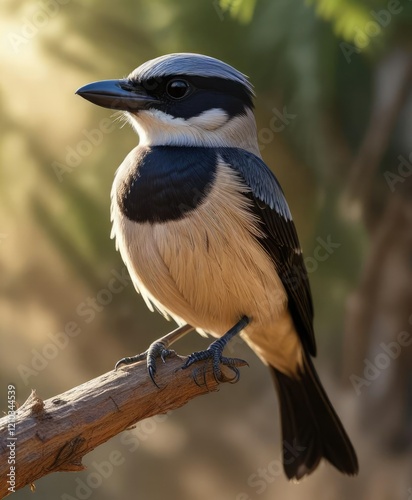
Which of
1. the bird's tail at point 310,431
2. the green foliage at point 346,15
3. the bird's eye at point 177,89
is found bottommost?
the bird's tail at point 310,431

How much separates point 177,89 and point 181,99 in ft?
0.11

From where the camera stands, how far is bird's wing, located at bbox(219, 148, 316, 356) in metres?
2.36

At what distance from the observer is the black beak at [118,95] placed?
226cm

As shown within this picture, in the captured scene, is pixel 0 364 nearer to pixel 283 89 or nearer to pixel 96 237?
pixel 96 237

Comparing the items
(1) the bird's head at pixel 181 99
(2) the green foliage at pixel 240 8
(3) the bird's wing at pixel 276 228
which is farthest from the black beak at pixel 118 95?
(2) the green foliage at pixel 240 8

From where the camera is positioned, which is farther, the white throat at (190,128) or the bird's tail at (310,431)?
the bird's tail at (310,431)

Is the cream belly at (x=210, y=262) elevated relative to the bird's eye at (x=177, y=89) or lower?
lower

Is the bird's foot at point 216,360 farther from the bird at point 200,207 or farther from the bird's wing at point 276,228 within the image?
the bird's wing at point 276,228

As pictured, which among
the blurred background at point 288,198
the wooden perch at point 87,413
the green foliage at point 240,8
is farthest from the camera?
the blurred background at point 288,198

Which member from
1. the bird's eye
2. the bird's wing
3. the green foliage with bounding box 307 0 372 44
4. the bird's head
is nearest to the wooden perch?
the bird's wing

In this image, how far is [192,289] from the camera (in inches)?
90.4

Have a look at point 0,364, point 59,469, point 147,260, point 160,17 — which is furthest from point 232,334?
point 160,17

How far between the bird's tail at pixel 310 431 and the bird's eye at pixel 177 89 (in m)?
1.12

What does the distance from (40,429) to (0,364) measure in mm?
1440
